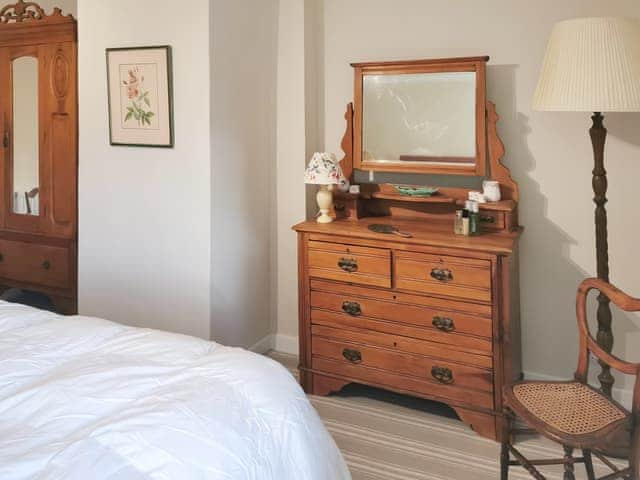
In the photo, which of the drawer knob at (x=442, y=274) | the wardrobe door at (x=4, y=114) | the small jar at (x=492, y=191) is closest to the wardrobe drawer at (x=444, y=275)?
the drawer knob at (x=442, y=274)

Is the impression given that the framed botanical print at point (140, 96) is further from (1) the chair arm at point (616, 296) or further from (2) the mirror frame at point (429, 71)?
→ (1) the chair arm at point (616, 296)

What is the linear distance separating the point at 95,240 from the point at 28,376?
1.99 meters

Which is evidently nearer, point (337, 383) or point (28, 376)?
point (28, 376)

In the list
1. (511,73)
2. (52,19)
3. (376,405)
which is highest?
(52,19)

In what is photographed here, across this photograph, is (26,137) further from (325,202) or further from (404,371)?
(404,371)

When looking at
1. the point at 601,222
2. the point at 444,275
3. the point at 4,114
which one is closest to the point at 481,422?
the point at 444,275

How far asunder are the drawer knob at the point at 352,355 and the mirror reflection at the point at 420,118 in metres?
1.04

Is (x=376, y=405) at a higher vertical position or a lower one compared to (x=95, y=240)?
lower

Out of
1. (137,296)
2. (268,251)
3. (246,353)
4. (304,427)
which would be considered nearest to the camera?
(304,427)

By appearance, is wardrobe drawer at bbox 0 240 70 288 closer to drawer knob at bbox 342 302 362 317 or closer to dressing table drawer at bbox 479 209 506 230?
drawer knob at bbox 342 302 362 317

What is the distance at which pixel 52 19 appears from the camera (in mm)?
3363

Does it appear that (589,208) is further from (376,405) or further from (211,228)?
(211,228)

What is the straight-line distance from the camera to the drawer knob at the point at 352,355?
281cm

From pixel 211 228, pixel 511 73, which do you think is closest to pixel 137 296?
pixel 211 228
